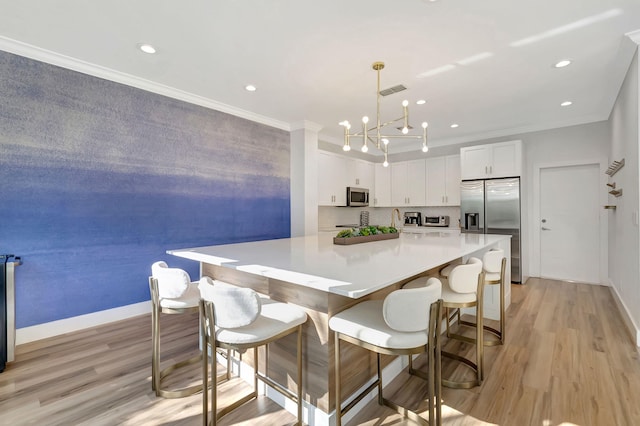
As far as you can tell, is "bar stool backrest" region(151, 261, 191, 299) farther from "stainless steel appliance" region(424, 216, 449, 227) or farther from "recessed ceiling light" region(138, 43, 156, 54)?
"stainless steel appliance" region(424, 216, 449, 227)

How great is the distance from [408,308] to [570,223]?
16.4 feet

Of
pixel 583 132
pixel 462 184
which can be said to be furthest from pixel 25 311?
pixel 583 132

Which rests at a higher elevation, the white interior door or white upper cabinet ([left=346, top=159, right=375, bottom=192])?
white upper cabinet ([left=346, top=159, right=375, bottom=192])

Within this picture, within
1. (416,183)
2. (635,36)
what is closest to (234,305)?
(635,36)

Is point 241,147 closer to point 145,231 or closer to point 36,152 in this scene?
point 145,231

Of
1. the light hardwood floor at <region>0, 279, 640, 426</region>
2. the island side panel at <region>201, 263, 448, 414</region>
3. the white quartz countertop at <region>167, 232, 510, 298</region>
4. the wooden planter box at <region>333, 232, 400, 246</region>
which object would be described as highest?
the wooden planter box at <region>333, 232, 400, 246</region>

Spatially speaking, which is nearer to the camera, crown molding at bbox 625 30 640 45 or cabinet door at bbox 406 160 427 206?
crown molding at bbox 625 30 640 45

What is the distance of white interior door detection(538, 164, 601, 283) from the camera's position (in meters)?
4.59

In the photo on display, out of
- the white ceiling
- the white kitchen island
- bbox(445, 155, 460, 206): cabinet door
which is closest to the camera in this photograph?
the white kitchen island

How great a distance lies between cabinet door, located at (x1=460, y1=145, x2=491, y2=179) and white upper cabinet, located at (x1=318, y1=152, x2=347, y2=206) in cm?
218

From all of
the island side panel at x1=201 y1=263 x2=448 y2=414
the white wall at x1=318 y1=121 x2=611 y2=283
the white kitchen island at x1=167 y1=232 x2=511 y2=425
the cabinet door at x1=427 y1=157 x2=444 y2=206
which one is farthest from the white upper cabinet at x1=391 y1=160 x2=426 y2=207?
the island side panel at x1=201 y1=263 x2=448 y2=414

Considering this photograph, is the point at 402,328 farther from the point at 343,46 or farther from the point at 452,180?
the point at 452,180

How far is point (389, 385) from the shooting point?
2002 mm

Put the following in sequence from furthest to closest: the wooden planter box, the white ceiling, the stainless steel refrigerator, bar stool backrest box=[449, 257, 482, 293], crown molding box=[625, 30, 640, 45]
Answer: the stainless steel refrigerator < the wooden planter box < crown molding box=[625, 30, 640, 45] < the white ceiling < bar stool backrest box=[449, 257, 482, 293]
